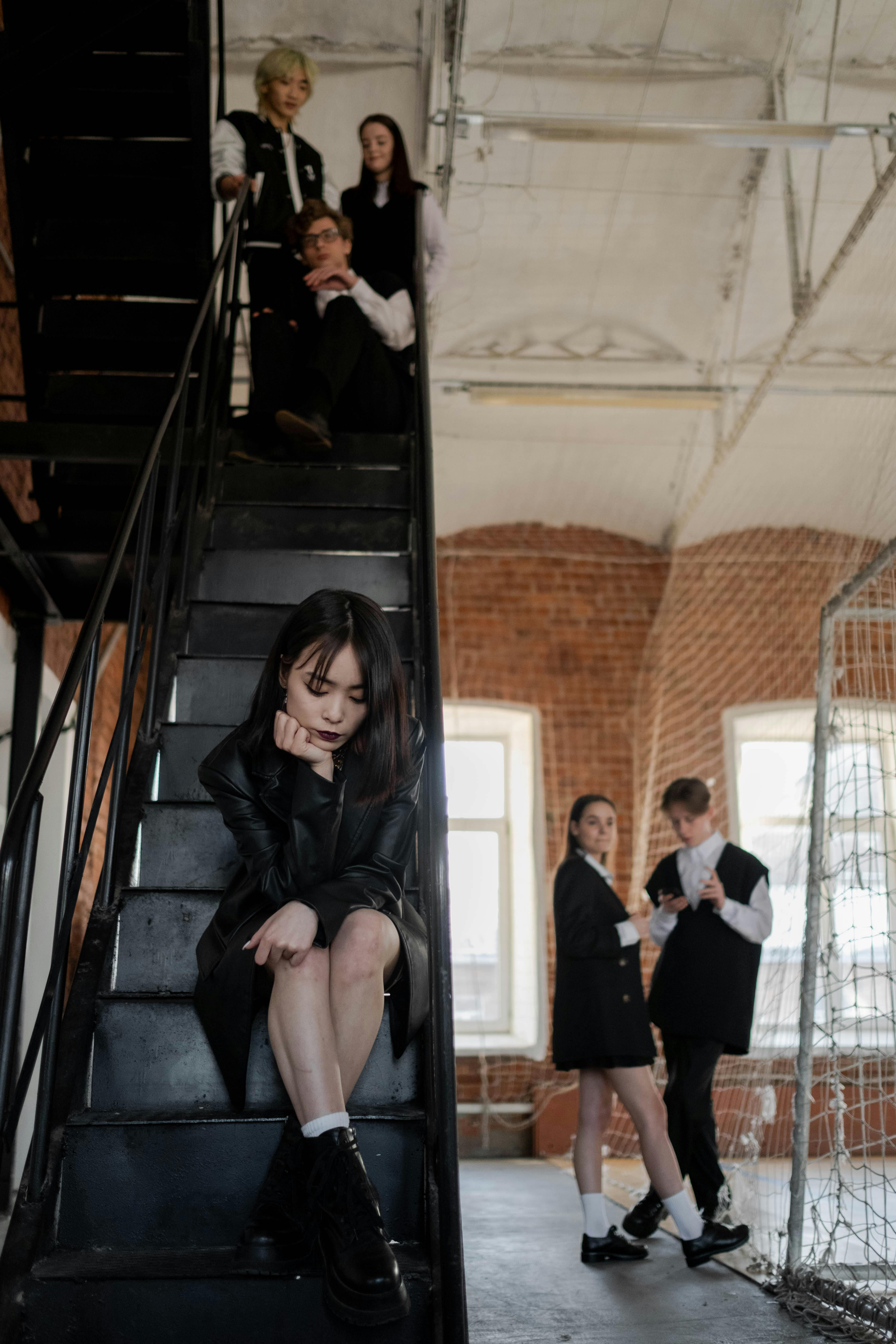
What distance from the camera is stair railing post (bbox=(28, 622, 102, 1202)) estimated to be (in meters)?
1.67

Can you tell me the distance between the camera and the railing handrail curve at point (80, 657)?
61.2 inches

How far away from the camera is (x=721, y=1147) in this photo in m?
5.88

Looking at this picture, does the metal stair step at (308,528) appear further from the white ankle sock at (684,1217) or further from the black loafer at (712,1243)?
the black loafer at (712,1243)

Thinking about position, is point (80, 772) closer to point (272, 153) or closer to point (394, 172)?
point (272, 153)

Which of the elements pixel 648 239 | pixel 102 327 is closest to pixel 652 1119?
pixel 102 327

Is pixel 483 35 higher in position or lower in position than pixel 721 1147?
higher

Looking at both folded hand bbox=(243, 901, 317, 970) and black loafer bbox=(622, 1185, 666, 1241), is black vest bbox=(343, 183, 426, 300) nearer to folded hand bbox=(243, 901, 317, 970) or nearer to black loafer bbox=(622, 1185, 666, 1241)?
folded hand bbox=(243, 901, 317, 970)

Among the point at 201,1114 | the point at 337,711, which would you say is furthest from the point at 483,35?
the point at 201,1114

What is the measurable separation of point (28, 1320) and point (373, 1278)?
0.49 metres

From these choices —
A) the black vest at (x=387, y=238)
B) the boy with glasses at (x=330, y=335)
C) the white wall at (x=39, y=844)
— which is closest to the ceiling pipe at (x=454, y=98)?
the black vest at (x=387, y=238)

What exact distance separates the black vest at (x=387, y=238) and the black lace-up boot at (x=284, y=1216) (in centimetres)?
314

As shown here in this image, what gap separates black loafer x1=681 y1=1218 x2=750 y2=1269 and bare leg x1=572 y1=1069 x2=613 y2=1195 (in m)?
0.30

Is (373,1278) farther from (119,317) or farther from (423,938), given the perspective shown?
(119,317)

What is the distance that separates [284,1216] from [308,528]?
2067 millimetres
